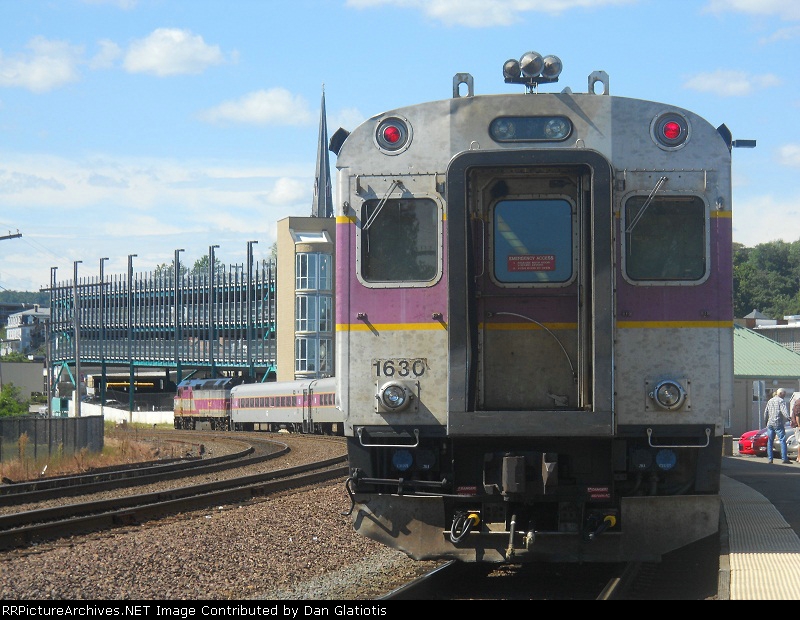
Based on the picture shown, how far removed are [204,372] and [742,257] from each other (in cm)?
6260

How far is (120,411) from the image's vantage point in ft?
244

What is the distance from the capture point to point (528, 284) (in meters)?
7.96

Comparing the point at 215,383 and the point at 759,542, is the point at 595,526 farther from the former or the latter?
the point at 215,383

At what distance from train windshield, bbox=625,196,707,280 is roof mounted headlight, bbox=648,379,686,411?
2.67ft

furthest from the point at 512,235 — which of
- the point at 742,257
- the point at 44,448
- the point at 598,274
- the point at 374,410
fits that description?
the point at 742,257

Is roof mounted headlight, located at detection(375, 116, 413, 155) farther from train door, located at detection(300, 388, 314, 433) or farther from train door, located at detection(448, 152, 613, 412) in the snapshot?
train door, located at detection(300, 388, 314, 433)

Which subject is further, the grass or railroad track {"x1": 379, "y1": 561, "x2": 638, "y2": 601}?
the grass

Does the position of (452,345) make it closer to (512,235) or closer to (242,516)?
(512,235)

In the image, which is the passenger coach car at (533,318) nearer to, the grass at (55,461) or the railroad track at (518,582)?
the railroad track at (518,582)

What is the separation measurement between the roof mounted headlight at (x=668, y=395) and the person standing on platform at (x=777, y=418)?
12.4 metres

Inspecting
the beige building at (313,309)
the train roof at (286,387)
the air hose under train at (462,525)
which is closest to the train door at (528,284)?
the air hose under train at (462,525)

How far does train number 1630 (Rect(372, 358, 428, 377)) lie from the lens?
7965 mm

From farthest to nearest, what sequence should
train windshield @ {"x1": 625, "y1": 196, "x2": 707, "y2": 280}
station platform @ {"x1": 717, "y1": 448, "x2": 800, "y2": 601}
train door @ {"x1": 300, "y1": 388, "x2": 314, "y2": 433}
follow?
1. train door @ {"x1": 300, "y1": 388, "x2": 314, "y2": 433}
2. train windshield @ {"x1": 625, "y1": 196, "x2": 707, "y2": 280}
3. station platform @ {"x1": 717, "y1": 448, "x2": 800, "y2": 601}

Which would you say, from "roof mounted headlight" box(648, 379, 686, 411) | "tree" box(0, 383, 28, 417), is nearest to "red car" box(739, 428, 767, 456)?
"roof mounted headlight" box(648, 379, 686, 411)
